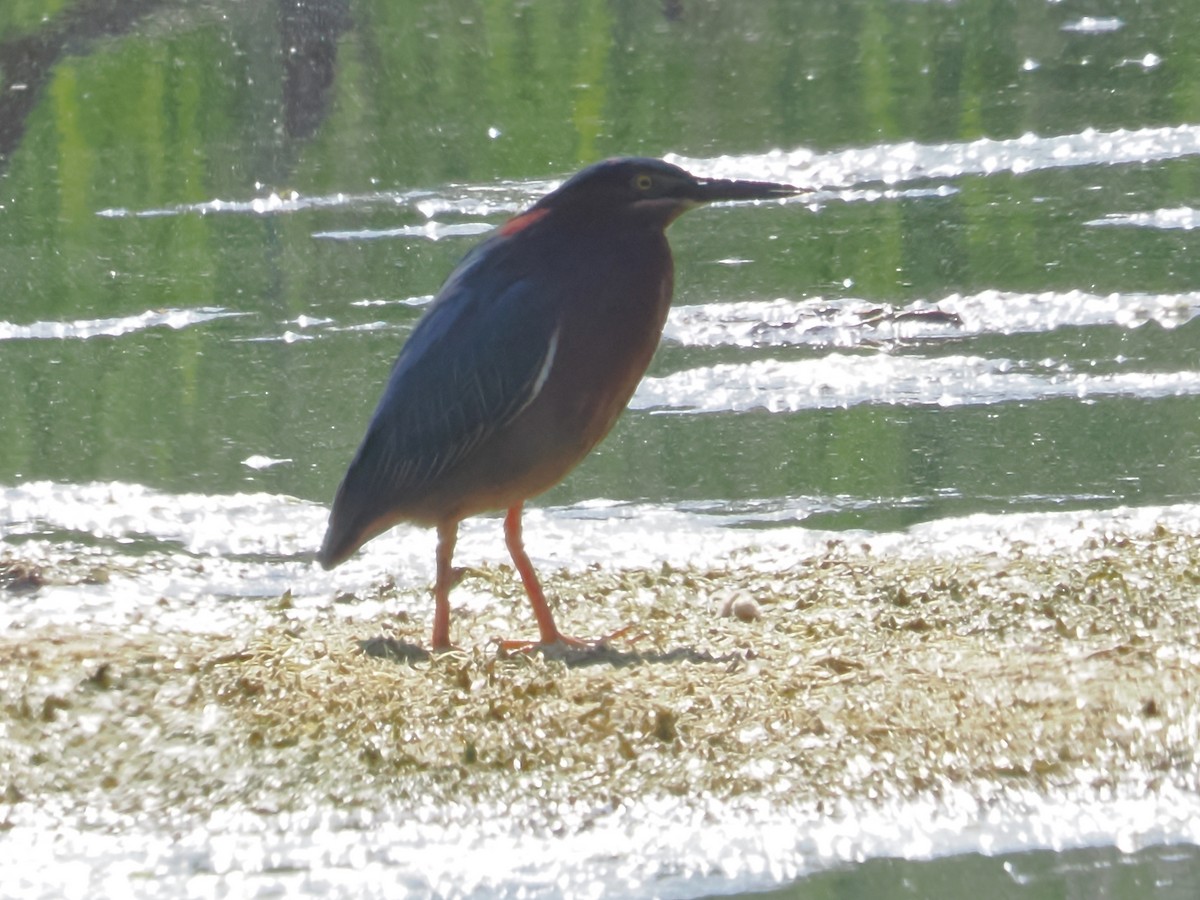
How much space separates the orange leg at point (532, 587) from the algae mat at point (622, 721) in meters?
0.15

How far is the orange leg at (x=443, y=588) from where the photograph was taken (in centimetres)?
517

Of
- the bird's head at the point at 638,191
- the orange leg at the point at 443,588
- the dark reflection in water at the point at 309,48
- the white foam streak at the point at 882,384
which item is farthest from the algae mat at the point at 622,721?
the dark reflection in water at the point at 309,48

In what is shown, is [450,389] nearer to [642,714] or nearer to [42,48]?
[642,714]

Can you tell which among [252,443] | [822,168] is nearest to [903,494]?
[252,443]

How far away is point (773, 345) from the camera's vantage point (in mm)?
10344

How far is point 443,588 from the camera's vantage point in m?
5.23

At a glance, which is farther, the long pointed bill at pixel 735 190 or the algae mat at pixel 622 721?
the long pointed bill at pixel 735 190

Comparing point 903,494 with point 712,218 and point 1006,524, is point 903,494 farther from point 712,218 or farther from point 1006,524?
point 712,218

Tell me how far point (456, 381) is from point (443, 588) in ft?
1.64

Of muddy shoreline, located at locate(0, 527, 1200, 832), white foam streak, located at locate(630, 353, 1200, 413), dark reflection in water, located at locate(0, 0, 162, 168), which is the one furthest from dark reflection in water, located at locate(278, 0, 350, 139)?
muddy shoreline, located at locate(0, 527, 1200, 832)

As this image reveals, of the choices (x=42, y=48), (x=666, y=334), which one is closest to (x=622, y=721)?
(x=666, y=334)

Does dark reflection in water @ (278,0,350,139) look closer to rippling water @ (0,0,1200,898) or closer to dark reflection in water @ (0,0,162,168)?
rippling water @ (0,0,1200,898)

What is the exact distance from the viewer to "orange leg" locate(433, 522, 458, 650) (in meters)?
5.17

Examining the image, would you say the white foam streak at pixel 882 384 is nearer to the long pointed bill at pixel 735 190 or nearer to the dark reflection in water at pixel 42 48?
the long pointed bill at pixel 735 190
